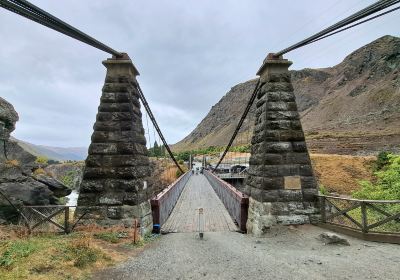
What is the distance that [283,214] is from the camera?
10.1 meters

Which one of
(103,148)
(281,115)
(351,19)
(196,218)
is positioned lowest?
(196,218)

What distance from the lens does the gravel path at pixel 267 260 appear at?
6.55 metres

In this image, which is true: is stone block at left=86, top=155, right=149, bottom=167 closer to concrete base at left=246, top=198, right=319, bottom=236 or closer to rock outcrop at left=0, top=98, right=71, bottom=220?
rock outcrop at left=0, top=98, right=71, bottom=220

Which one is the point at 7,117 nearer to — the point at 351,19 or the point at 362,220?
the point at 351,19

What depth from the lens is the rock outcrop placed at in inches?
461

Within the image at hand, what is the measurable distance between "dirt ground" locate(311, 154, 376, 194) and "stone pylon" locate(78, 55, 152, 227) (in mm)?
20931

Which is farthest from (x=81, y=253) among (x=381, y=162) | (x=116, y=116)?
(x=381, y=162)

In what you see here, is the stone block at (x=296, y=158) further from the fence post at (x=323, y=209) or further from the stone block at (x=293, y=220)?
the stone block at (x=293, y=220)

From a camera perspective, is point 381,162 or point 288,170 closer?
point 288,170

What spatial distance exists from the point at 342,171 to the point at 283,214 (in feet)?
71.4

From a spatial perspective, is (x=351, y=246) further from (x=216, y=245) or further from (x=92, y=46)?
(x=92, y=46)

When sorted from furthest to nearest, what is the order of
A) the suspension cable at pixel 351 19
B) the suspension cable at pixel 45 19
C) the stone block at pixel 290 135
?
1. the stone block at pixel 290 135
2. the suspension cable at pixel 351 19
3. the suspension cable at pixel 45 19

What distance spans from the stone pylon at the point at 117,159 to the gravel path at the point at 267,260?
1.62 m

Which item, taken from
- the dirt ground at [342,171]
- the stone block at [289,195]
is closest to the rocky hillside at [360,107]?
the dirt ground at [342,171]
